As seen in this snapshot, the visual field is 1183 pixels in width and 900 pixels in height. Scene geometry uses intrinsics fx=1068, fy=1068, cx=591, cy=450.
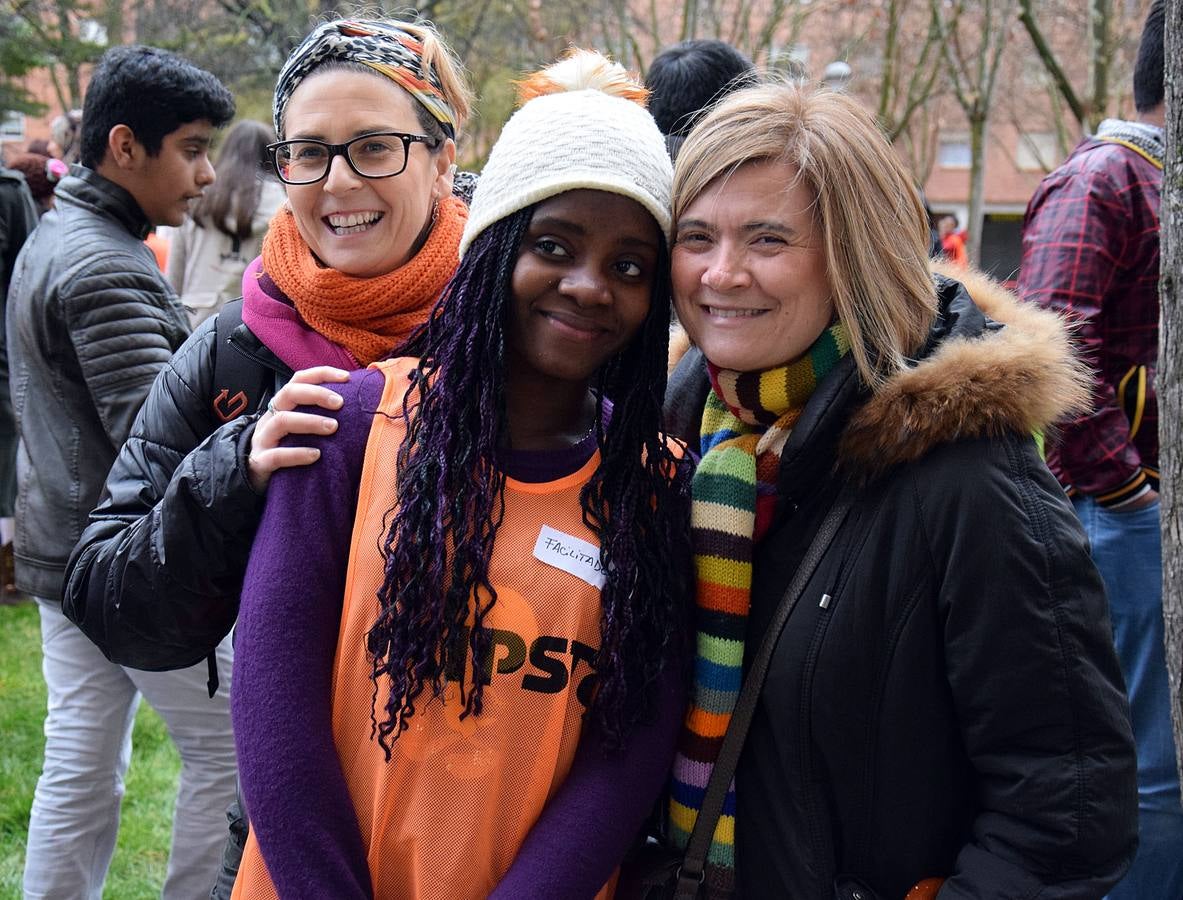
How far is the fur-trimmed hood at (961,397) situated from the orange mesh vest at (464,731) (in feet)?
1.67

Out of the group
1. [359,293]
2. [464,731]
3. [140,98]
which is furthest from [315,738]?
[140,98]

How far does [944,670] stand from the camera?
5.76ft

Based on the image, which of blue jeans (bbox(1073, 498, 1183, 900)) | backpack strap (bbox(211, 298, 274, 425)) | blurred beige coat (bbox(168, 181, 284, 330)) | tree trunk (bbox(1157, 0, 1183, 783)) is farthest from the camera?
blurred beige coat (bbox(168, 181, 284, 330))

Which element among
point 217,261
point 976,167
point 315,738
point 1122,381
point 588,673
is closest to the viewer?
point 315,738

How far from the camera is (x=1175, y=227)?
1815 millimetres

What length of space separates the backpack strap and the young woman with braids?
36 cm

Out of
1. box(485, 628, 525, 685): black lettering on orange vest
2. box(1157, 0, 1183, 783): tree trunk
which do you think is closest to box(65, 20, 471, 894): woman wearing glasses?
box(485, 628, 525, 685): black lettering on orange vest

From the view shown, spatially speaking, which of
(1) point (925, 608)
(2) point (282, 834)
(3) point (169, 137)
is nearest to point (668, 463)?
(1) point (925, 608)

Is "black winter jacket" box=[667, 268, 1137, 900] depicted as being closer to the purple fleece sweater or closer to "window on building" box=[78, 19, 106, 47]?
the purple fleece sweater

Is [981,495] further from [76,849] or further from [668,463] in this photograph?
[76,849]

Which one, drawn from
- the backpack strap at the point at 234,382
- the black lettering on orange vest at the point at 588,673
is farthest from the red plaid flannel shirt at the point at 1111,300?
the backpack strap at the point at 234,382

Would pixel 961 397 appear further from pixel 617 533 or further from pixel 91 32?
pixel 91 32

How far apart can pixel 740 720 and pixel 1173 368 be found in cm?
98

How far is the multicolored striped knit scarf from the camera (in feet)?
6.06
